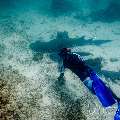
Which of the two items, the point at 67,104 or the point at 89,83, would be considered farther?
the point at 67,104

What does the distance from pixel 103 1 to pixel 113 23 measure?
20.3m

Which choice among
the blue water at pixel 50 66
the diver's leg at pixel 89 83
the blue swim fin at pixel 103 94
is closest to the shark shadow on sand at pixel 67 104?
the blue water at pixel 50 66

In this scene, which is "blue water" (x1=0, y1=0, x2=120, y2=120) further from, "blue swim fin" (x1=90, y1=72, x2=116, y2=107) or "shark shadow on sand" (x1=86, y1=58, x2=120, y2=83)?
"blue swim fin" (x1=90, y1=72, x2=116, y2=107)

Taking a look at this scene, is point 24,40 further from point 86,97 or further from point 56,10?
point 56,10

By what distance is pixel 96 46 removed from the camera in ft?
61.4

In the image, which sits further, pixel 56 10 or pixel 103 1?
pixel 103 1

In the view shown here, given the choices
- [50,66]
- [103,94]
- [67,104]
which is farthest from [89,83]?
[50,66]

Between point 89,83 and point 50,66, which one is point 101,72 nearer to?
point 50,66

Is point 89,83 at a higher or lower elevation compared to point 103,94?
higher

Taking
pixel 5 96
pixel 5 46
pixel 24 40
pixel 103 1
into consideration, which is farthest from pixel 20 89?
pixel 103 1

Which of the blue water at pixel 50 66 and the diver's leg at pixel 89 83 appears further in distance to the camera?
the blue water at pixel 50 66

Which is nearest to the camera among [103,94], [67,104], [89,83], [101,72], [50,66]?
[103,94]

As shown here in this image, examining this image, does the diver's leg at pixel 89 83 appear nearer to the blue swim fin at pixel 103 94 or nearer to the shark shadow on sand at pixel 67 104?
the blue swim fin at pixel 103 94

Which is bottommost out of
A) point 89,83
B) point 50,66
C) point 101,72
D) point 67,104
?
point 67,104
